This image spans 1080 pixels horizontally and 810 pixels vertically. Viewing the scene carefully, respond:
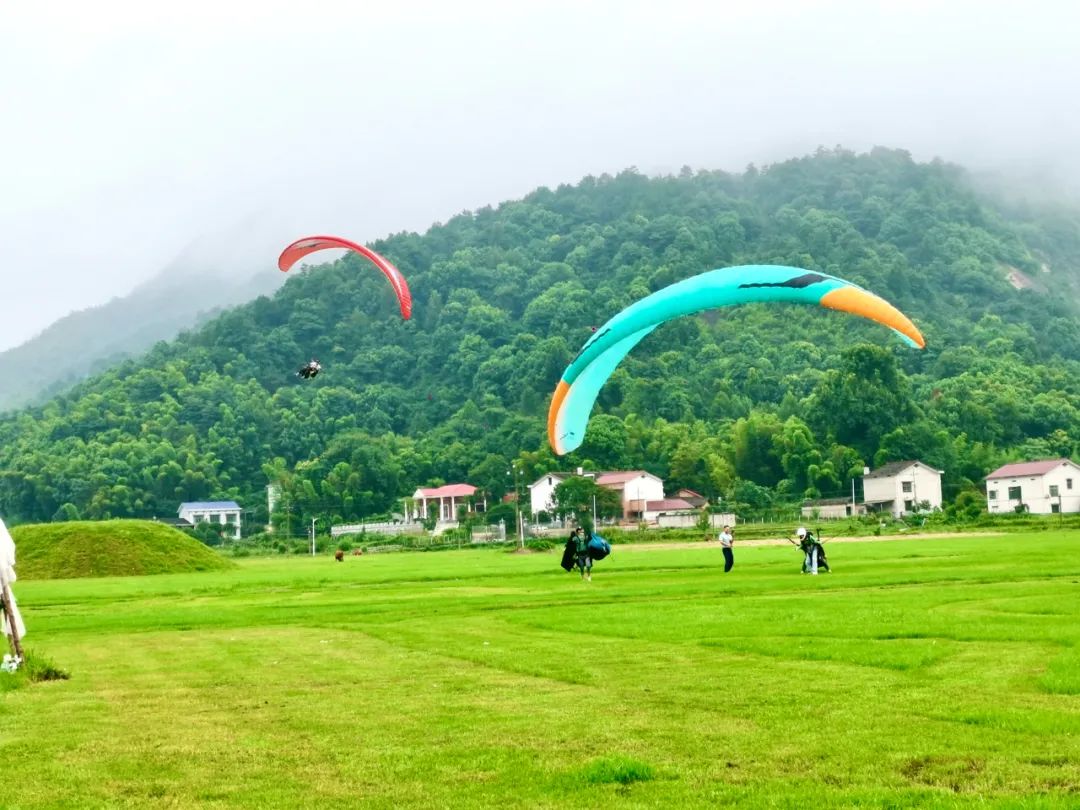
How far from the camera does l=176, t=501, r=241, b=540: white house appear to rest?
447ft

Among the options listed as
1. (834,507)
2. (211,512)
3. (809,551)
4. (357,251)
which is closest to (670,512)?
(834,507)

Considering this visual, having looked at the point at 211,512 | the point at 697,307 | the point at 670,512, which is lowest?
the point at 670,512

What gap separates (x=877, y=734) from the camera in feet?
31.1

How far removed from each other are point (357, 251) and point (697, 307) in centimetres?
849

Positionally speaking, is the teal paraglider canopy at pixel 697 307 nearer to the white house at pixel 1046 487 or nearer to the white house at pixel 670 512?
the white house at pixel 670 512

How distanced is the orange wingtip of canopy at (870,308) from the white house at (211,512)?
11807cm

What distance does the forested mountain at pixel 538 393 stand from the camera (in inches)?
4660

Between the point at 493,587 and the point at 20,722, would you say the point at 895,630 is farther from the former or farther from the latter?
the point at 493,587

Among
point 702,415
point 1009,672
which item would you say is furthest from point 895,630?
point 702,415

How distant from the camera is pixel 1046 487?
95250 mm

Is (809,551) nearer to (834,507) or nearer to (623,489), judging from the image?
(834,507)

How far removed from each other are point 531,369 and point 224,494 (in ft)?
125

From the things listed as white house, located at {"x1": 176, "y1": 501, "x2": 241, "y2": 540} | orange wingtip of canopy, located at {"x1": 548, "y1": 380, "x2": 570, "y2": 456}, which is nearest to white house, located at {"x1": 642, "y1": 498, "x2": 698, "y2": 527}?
white house, located at {"x1": 176, "y1": 501, "x2": 241, "y2": 540}

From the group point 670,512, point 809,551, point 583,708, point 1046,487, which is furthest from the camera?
point 670,512
